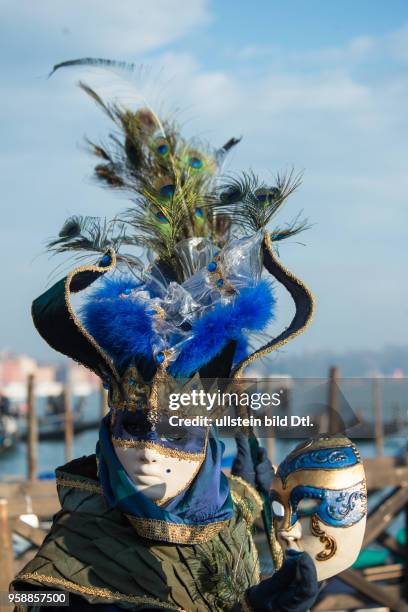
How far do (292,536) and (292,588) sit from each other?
7.0 inches

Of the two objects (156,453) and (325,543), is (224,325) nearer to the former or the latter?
(156,453)

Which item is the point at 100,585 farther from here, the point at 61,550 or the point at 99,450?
the point at 99,450

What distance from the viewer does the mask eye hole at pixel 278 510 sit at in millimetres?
2352

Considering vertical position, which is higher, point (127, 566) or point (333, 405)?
point (333, 405)

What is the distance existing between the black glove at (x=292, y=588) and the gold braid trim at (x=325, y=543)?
80mm

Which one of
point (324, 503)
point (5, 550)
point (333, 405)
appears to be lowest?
point (5, 550)

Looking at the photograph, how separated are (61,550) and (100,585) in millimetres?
165

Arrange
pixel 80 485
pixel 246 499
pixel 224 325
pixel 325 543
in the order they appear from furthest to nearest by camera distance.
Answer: pixel 246 499, pixel 80 485, pixel 224 325, pixel 325 543

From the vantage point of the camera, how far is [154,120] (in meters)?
3.02

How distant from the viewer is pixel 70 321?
250 cm

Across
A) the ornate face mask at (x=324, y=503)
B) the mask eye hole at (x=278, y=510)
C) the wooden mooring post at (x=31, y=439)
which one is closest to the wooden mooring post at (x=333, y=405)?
the ornate face mask at (x=324, y=503)

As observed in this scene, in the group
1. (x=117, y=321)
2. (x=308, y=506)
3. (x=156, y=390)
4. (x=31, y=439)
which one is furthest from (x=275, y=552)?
(x=31, y=439)

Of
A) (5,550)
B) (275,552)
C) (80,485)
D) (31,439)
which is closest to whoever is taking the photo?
(275,552)

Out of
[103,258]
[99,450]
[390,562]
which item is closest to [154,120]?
[103,258]
